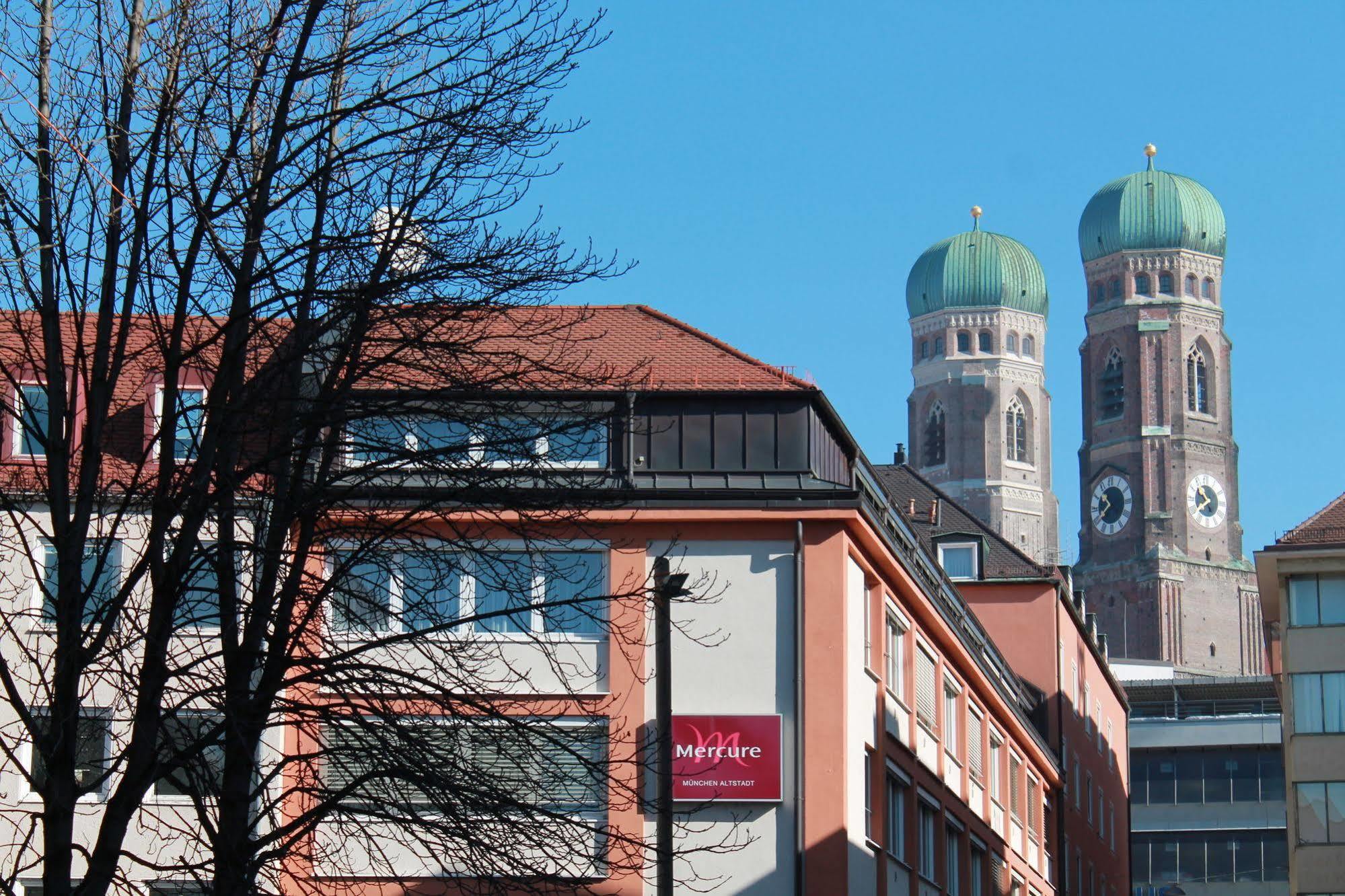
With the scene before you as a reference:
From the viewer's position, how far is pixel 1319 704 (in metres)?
51.1

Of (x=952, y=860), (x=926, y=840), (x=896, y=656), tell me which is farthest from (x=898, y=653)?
(x=952, y=860)

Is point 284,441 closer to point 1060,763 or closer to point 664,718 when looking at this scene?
point 664,718

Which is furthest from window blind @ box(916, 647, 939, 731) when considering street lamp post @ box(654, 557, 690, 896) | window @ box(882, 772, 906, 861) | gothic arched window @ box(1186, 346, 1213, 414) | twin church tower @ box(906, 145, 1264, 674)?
gothic arched window @ box(1186, 346, 1213, 414)

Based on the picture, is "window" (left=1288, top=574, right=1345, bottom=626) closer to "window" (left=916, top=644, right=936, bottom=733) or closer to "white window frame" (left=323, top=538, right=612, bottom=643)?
"window" (left=916, top=644, right=936, bottom=733)

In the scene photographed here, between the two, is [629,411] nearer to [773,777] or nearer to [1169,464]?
[773,777]

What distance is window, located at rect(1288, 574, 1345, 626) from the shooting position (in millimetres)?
50969

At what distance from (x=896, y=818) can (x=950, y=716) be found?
20.0 feet

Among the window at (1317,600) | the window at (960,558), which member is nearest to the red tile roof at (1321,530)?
the window at (1317,600)

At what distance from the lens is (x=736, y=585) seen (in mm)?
29781

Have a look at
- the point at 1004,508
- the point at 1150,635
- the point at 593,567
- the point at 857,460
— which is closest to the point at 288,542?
the point at 593,567

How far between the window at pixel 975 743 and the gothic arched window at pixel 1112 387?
144 m

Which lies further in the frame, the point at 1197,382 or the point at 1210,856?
the point at 1197,382

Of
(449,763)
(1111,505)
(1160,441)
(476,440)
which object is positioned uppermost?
(1160,441)

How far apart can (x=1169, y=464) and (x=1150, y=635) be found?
45.6 feet
